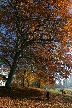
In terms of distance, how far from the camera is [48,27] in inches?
1286

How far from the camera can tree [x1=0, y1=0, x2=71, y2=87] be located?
31.8 meters

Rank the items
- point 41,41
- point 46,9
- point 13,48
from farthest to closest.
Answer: point 13,48 → point 41,41 → point 46,9

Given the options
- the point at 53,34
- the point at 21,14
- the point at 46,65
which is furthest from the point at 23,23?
the point at 46,65

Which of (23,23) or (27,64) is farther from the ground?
(23,23)

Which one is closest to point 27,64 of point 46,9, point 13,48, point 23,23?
point 13,48

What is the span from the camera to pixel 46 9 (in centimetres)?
3181

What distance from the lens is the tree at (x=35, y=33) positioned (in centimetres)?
3178

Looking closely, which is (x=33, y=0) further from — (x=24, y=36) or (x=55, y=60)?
(x=55, y=60)

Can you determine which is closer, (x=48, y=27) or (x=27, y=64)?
(x=48, y=27)

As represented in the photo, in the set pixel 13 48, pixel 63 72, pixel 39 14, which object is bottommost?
pixel 63 72

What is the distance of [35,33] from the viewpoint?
3438cm

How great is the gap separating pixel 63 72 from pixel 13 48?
23.8 ft

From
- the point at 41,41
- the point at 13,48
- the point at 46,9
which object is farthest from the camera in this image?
the point at 13,48

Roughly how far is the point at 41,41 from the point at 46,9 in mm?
4305
